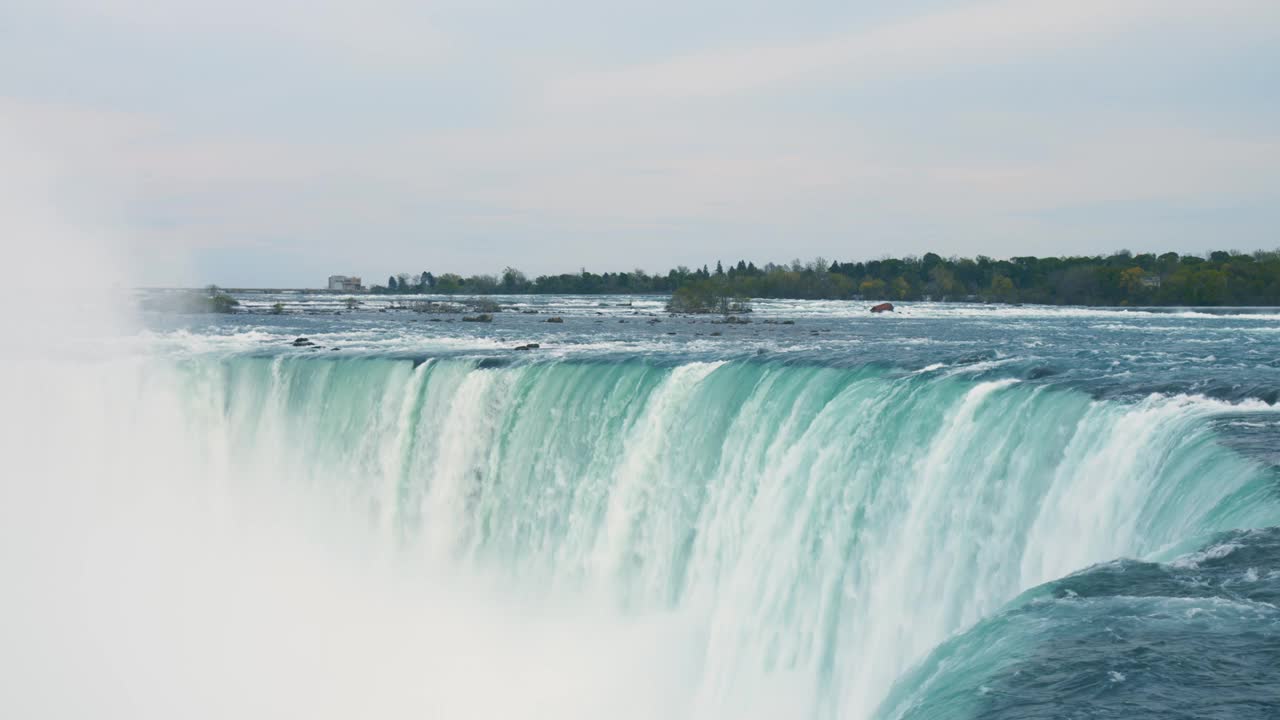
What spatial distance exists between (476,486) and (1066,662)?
47.2ft

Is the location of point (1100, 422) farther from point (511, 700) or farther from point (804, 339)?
point (804, 339)

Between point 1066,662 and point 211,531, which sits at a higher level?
point 1066,662

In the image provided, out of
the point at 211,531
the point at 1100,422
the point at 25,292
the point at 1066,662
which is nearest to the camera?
the point at 1066,662

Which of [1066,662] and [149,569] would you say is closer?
[1066,662]

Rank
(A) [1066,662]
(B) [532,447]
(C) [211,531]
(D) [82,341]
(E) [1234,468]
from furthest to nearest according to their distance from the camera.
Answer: (D) [82,341]
(C) [211,531]
(B) [532,447]
(E) [1234,468]
(A) [1066,662]

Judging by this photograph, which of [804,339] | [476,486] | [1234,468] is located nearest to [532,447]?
[476,486]

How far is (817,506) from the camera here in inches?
539

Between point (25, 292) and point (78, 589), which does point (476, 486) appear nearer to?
point (78, 589)

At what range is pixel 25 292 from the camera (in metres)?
38.2

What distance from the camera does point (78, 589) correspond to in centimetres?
2112

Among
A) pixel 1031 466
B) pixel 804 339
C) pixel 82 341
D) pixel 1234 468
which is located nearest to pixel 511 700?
pixel 1031 466

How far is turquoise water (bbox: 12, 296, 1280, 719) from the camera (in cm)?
719

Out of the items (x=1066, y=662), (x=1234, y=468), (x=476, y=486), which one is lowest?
(x=476, y=486)

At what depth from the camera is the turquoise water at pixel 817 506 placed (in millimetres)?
7191
